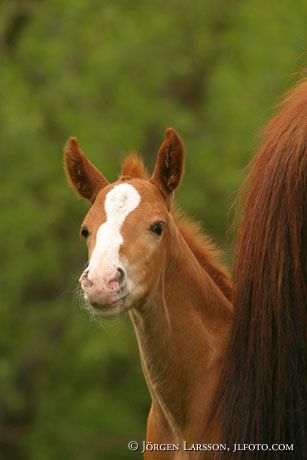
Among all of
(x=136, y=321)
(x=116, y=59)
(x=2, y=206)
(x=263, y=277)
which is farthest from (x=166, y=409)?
(x=116, y=59)

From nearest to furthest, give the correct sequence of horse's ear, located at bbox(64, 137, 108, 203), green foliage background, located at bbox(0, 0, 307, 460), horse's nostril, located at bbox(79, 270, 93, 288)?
horse's nostril, located at bbox(79, 270, 93, 288), horse's ear, located at bbox(64, 137, 108, 203), green foliage background, located at bbox(0, 0, 307, 460)

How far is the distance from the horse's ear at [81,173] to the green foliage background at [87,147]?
794 cm

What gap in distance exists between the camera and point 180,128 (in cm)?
1377

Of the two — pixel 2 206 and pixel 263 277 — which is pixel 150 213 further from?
pixel 2 206

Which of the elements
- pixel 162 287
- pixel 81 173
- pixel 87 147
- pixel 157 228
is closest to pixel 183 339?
pixel 162 287

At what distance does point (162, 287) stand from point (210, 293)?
220 mm

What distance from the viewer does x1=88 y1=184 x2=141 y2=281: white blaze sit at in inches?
162

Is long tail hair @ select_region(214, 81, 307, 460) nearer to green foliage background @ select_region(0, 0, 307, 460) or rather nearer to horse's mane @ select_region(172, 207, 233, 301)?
horse's mane @ select_region(172, 207, 233, 301)

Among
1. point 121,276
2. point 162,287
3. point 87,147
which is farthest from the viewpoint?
point 87,147

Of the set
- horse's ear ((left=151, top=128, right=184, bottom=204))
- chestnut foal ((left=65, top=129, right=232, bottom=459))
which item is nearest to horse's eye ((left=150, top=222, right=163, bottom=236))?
chestnut foal ((left=65, top=129, right=232, bottom=459))

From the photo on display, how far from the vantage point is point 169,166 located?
15.6 feet

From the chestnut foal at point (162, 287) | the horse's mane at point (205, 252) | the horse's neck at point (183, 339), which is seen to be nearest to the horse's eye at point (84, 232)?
the chestnut foal at point (162, 287)

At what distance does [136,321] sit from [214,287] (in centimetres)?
38

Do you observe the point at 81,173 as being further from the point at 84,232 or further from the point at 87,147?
the point at 87,147
